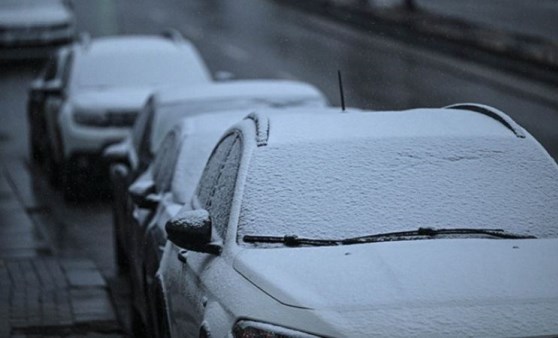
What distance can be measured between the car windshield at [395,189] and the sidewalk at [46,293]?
3124 millimetres

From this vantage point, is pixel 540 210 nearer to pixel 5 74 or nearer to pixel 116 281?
pixel 116 281

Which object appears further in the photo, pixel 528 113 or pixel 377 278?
pixel 528 113

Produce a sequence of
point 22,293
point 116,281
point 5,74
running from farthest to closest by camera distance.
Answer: point 5,74
point 116,281
point 22,293

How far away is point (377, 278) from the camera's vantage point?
518 centimetres

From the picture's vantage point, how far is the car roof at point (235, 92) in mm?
12078

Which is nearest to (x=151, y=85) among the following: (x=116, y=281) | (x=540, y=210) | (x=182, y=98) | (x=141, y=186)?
(x=182, y=98)

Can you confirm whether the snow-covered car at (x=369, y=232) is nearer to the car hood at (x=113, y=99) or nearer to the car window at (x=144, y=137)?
the car window at (x=144, y=137)

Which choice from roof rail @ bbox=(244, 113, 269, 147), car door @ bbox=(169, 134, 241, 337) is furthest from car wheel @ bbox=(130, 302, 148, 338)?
roof rail @ bbox=(244, 113, 269, 147)

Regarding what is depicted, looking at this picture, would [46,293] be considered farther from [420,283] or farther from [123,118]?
[123,118]

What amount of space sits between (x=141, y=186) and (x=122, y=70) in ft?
27.0

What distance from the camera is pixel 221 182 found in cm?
658

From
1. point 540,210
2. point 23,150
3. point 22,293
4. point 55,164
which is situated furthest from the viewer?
point 23,150

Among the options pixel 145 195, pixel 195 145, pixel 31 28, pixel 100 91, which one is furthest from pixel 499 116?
pixel 31 28

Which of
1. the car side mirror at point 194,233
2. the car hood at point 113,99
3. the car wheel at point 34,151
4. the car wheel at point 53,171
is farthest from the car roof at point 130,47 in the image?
the car side mirror at point 194,233
